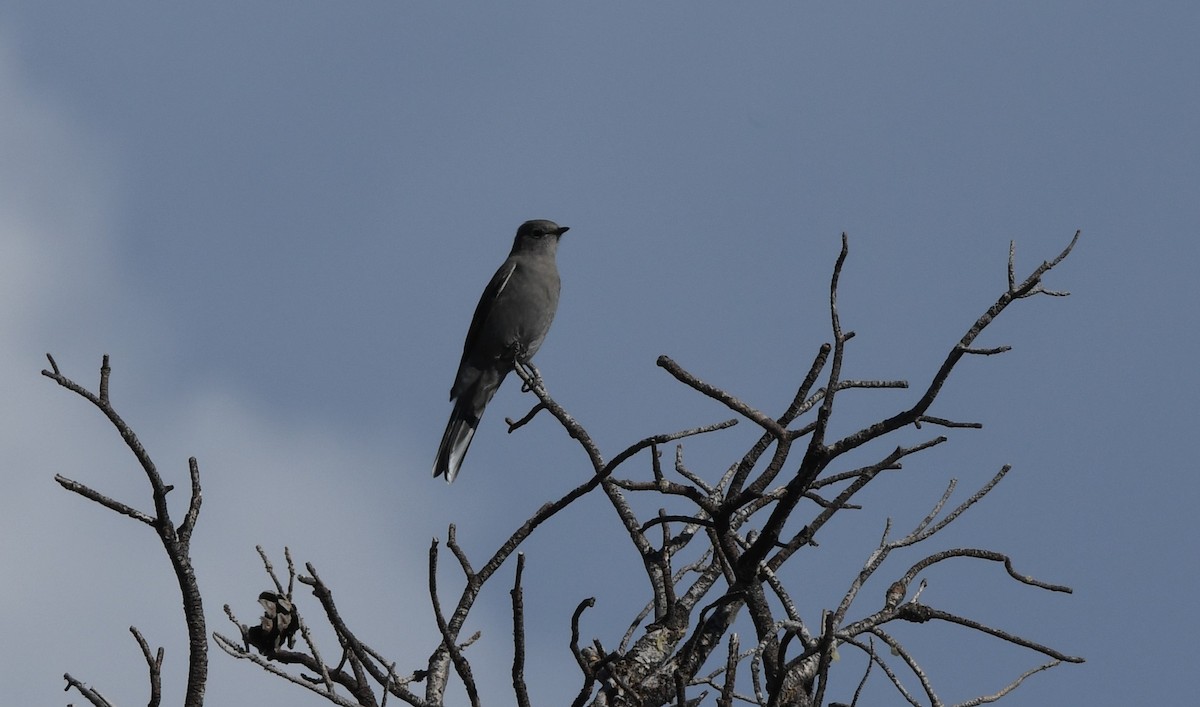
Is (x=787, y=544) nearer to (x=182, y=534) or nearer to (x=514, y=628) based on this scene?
(x=514, y=628)

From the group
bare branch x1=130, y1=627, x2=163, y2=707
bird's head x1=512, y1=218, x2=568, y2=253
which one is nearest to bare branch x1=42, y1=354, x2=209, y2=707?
bare branch x1=130, y1=627, x2=163, y2=707

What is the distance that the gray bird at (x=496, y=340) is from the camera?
9.86m

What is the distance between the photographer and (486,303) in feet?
33.9

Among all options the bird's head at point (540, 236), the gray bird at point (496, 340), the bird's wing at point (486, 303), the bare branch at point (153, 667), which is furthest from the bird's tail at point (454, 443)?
the bare branch at point (153, 667)

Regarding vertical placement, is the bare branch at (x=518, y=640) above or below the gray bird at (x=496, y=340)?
below

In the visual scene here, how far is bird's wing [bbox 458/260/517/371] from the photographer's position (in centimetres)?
1019

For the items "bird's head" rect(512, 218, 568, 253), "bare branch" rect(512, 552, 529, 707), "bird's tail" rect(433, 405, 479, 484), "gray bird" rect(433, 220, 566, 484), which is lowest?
"bare branch" rect(512, 552, 529, 707)

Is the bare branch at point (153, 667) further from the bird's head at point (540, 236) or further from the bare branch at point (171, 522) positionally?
the bird's head at point (540, 236)

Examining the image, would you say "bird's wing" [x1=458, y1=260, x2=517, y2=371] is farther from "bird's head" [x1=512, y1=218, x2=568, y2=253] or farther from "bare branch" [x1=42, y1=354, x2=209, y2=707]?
"bare branch" [x1=42, y1=354, x2=209, y2=707]

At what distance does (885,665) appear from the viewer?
11.2 feet

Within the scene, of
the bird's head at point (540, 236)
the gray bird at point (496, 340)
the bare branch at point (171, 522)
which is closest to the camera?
the bare branch at point (171, 522)

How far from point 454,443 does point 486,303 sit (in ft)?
3.94

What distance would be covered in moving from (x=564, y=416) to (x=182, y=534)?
1440 mm

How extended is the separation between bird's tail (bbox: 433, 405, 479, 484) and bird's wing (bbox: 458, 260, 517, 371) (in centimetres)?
43
